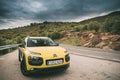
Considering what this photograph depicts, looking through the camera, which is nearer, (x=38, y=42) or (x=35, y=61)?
(x=35, y=61)

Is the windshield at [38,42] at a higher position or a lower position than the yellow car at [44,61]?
higher

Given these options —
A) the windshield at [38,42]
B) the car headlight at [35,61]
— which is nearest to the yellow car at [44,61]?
the car headlight at [35,61]

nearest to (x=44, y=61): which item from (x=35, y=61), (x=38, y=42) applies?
(x=35, y=61)

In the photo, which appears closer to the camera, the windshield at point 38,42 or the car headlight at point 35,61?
the car headlight at point 35,61

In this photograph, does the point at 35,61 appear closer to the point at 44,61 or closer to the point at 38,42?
the point at 44,61

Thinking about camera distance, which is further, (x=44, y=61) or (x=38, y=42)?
(x=38, y=42)

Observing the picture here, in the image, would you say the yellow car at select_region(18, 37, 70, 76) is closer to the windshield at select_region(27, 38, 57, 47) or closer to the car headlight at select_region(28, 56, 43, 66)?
the car headlight at select_region(28, 56, 43, 66)

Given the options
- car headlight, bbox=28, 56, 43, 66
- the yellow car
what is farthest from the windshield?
car headlight, bbox=28, 56, 43, 66

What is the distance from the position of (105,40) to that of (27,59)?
716 inches

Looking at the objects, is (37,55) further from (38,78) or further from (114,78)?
(114,78)

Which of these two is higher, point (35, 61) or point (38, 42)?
point (38, 42)

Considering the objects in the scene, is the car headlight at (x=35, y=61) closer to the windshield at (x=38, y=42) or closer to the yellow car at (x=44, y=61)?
the yellow car at (x=44, y=61)

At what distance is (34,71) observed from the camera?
16.8 feet

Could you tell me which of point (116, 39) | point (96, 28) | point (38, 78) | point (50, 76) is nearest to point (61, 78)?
point (50, 76)
